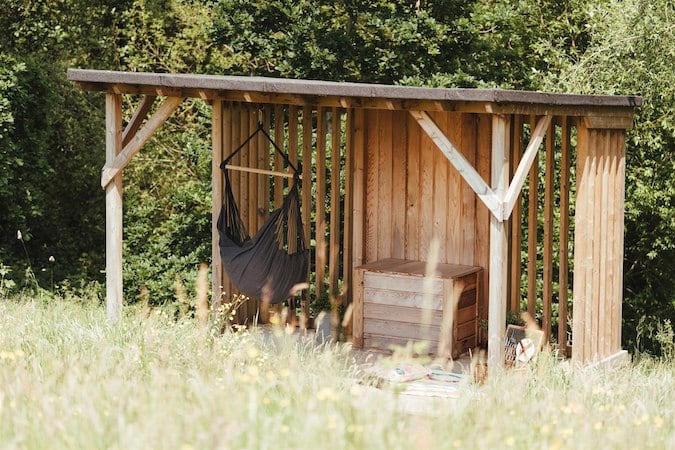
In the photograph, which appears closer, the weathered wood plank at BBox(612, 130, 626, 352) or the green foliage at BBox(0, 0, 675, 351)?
the weathered wood plank at BBox(612, 130, 626, 352)

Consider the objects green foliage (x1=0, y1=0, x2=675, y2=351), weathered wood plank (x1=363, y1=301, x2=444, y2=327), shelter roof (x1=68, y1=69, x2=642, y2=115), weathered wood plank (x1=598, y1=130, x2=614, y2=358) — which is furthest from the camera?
green foliage (x1=0, y1=0, x2=675, y2=351)

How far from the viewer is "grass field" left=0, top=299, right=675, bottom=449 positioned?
3932 millimetres

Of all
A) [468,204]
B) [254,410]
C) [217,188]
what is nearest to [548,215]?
[468,204]

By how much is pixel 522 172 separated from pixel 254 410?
11.5 ft

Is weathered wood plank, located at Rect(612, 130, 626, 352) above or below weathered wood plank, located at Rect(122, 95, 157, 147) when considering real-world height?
below

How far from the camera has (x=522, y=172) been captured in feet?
22.7

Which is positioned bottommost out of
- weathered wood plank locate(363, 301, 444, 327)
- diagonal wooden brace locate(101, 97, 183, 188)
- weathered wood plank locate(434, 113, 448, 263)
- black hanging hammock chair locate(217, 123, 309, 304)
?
weathered wood plank locate(363, 301, 444, 327)

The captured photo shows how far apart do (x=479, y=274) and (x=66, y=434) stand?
4722 millimetres

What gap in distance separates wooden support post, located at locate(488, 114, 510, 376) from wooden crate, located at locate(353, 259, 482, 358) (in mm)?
949

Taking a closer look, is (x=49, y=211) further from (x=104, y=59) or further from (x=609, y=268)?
(x=609, y=268)

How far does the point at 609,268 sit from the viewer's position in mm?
8219

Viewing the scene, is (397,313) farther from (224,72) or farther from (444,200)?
(224,72)

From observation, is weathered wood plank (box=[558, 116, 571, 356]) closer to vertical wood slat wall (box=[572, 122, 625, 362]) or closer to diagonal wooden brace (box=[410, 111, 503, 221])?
vertical wood slat wall (box=[572, 122, 625, 362])

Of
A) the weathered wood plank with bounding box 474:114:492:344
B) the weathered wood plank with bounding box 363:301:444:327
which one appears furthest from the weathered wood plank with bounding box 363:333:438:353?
the weathered wood plank with bounding box 474:114:492:344
